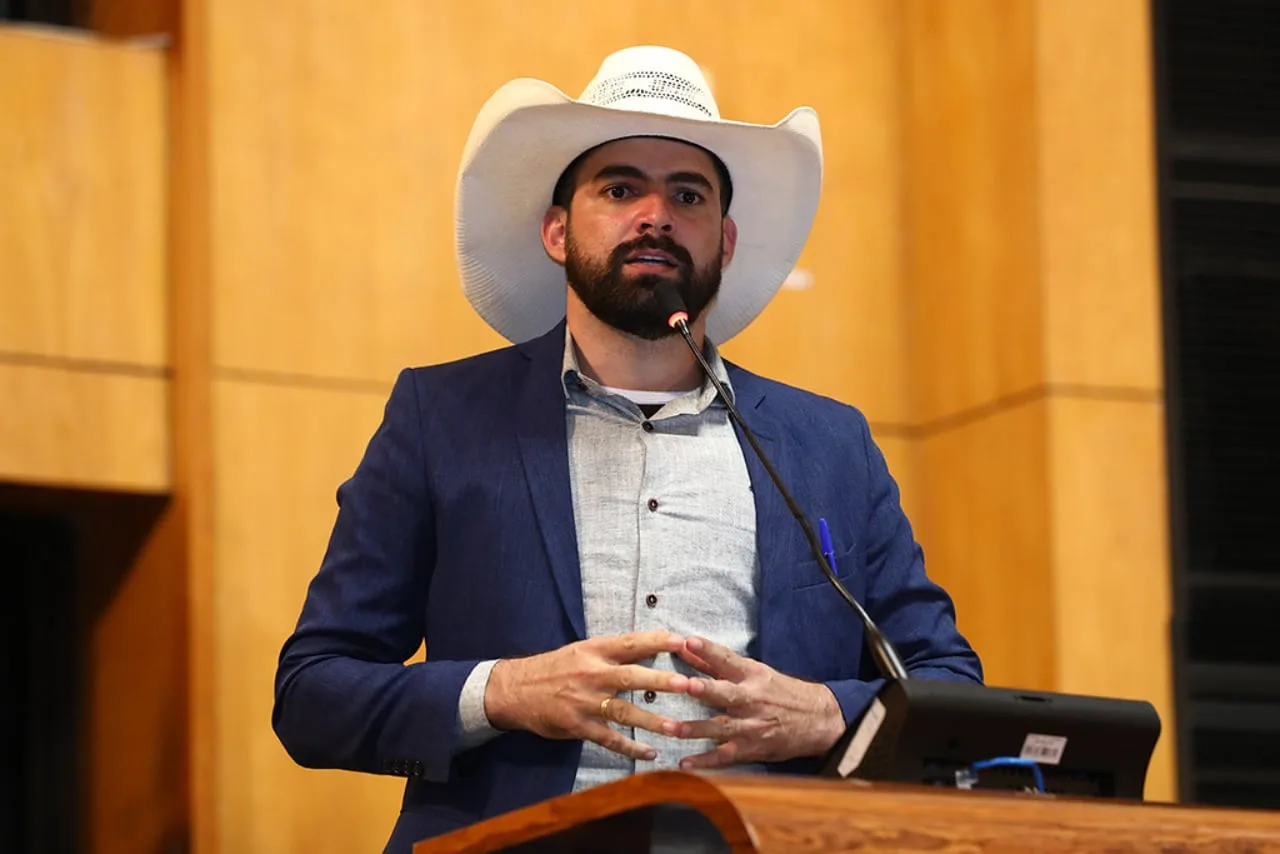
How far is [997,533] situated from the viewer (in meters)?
4.16

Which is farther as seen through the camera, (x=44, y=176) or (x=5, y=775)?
(x=5, y=775)

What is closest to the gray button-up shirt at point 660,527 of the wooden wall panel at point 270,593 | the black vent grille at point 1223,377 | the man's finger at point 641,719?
the man's finger at point 641,719

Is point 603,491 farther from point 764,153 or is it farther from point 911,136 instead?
point 911,136

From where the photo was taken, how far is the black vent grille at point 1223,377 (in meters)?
4.04

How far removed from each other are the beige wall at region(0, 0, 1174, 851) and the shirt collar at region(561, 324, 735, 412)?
51.8 inches

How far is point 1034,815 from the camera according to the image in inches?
67.9

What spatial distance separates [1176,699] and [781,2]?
1.68 metres

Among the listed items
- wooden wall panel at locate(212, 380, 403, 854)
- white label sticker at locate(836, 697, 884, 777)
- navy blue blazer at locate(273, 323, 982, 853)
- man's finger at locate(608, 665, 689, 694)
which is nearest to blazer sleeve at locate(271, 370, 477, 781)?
navy blue blazer at locate(273, 323, 982, 853)

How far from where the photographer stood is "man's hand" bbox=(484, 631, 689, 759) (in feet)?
6.95

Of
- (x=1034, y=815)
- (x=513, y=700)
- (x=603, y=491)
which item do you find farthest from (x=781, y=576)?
(x=1034, y=815)

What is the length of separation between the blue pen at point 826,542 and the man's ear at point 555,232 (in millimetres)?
559

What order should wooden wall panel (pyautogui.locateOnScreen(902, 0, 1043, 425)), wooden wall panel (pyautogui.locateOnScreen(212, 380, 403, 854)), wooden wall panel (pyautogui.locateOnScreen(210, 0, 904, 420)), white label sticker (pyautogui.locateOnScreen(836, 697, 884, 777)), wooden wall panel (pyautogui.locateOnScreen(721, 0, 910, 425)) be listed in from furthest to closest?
wooden wall panel (pyautogui.locateOnScreen(721, 0, 910, 425)) < wooden wall panel (pyautogui.locateOnScreen(902, 0, 1043, 425)) < wooden wall panel (pyautogui.locateOnScreen(210, 0, 904, 420)) < wooden wall panel (pyautogui.locateOnScreen(212, 380, 403, 854)) < white label sticker (pyautogui.locateOnScreen(836, 697, 884, 777))

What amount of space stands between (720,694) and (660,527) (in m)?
0.41

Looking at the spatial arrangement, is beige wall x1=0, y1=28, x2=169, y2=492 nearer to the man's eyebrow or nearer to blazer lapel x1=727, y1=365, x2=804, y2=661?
the man's eyebrow
